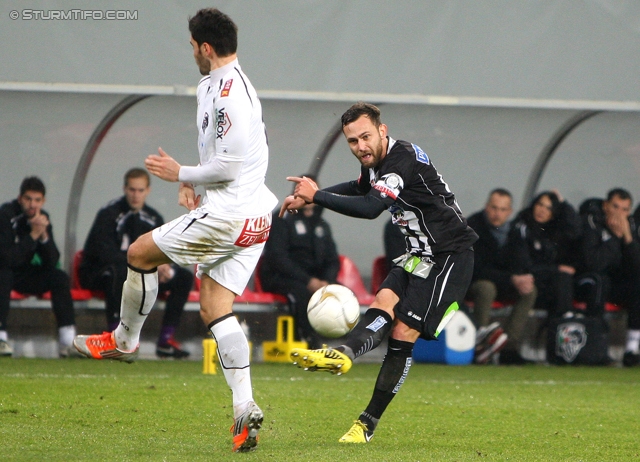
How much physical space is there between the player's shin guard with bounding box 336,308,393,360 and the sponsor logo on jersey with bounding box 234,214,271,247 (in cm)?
66

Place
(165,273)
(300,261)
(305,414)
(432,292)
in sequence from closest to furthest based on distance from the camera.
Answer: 1. (432,292)
2. (305,414)
3. (165,273)
4. (300,261)

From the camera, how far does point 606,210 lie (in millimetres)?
Answer: 11398

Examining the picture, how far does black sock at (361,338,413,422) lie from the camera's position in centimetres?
539

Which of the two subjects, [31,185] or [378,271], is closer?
[31,185]

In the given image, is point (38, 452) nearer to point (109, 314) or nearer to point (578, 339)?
point (109, 314)

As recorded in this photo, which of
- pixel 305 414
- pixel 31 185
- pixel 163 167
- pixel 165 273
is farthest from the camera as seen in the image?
pixel 165 273

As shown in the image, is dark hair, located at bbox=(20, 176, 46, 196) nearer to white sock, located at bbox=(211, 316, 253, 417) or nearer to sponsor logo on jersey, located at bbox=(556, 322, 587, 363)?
white sock, located at bbox=(211, 316, 253, 417)

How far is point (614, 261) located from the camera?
1123cm

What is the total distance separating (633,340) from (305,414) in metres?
6.00

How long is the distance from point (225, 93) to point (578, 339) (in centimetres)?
709

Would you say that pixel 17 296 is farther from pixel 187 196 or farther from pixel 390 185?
pixel 390 185

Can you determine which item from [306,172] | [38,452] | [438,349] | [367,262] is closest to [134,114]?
[306,172]

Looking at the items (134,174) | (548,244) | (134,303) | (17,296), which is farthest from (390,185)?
(548,244)

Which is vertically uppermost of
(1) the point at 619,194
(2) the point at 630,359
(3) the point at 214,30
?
(3) the point at 214,30
